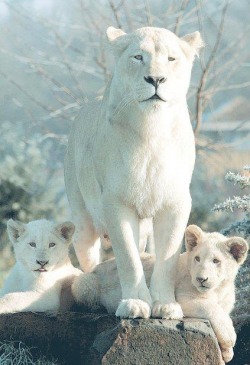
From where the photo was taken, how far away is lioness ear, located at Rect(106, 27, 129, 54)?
19.4 ft

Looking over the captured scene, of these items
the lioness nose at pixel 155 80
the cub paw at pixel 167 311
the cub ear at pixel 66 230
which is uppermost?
the lioness nose at pixel 155 80

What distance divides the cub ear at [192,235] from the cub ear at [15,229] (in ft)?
3.63

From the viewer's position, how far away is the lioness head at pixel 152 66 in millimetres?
5535

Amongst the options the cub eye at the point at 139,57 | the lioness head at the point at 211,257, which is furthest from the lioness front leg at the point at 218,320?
the cub eye at the point at 139,57

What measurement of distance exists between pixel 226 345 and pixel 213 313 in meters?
0.22

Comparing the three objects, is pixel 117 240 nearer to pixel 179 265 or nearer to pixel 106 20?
pixel 179 265

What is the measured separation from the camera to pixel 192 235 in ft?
19.8

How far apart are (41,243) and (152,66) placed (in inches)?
55.9

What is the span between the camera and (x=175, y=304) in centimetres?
582

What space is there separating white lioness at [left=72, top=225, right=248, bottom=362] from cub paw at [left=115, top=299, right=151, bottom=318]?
0.04ft

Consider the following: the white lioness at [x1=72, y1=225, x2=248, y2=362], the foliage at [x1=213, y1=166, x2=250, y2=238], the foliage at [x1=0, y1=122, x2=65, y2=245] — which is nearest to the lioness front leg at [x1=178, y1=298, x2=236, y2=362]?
the white lioness at [x1=72, y1=225, x2=248, y2=362]

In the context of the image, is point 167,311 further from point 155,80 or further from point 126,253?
Answer: point 155,80

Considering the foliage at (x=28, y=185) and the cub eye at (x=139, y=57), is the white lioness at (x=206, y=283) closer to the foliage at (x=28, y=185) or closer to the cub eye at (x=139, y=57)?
the cub eye at (x=139, y=57)

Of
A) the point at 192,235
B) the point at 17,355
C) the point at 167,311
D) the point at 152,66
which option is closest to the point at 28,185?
the point at 17,355
